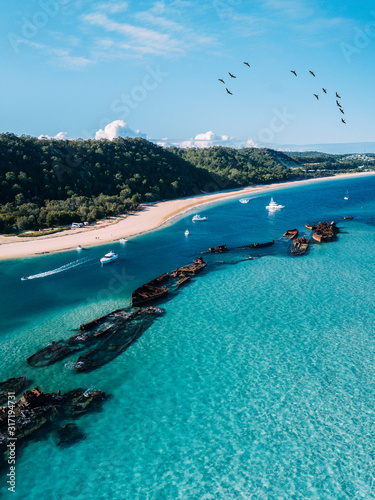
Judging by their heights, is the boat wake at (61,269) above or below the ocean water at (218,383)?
above

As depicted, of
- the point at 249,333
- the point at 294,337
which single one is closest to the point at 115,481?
the point at 249,333

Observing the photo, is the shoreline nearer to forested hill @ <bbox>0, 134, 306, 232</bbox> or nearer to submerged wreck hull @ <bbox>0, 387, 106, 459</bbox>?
forested hill @ <bbox>0, 134, 306, 232</bbox>

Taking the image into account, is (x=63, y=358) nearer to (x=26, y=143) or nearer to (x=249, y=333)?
(x=249, y=333)

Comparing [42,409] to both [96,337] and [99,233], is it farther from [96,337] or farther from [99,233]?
[99,233]

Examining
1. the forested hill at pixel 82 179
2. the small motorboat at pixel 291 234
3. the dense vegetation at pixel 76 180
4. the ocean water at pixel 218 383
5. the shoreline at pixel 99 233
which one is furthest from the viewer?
the forested hill at pixel 82 179
